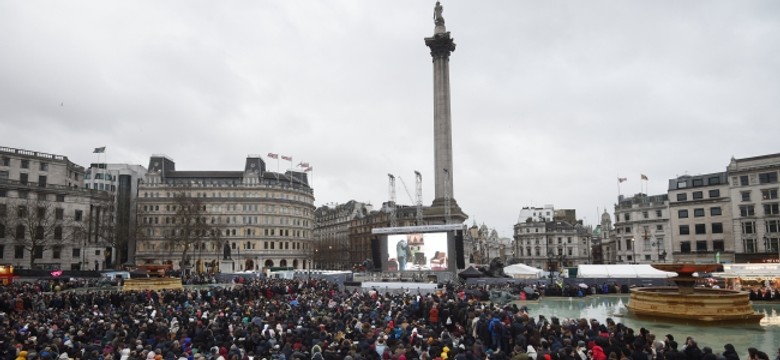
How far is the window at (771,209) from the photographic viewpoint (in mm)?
63062

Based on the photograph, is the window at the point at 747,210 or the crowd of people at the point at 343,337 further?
the window at the point at 747,210

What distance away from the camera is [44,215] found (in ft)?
227

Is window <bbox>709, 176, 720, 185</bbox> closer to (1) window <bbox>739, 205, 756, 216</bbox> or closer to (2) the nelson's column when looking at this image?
(1) window <bbox>739, 205, 756, 216</bbox>

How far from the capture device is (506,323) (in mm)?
16312

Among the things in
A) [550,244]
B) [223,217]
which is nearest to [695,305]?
[223,217]

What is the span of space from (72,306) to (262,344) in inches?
759

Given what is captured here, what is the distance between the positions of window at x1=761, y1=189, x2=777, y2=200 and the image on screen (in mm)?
46309

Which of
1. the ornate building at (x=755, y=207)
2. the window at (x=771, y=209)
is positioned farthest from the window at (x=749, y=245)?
the window at (x=771, y=209)

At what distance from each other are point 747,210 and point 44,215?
92.3 meters

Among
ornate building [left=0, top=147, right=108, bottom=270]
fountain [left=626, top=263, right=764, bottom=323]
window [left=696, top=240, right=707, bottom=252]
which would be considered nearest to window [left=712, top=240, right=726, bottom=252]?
window [left=696, top=240, right=707, bottom=252]

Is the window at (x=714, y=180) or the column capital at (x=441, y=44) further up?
the column capital at (x=441, y=44)

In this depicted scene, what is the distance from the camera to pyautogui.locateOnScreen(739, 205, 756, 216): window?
65.1 m

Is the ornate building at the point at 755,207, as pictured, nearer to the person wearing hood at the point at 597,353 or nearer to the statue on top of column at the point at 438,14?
the statue on top of column at the point at 438,14

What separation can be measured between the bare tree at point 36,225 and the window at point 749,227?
88359 mm
